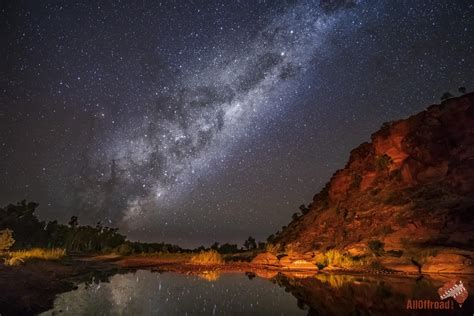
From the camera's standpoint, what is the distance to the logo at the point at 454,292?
16.4 m

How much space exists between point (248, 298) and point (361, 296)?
17.9 ft

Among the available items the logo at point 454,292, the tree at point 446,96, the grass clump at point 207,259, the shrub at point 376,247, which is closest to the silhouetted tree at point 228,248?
the grass clump at point 207,259

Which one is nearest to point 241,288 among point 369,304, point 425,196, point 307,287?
point 307,287

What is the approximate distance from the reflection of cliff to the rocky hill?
1039cm

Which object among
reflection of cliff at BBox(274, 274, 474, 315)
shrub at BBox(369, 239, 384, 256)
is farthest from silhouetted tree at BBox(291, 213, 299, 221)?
reflection of cliff at BBox(274, 274, 474, 315)

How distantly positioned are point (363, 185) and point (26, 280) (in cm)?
5457

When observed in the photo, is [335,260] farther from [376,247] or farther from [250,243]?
[250,243]

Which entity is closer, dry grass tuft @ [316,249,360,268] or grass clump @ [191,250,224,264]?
dry grass tuft @ [316,249,360,268]

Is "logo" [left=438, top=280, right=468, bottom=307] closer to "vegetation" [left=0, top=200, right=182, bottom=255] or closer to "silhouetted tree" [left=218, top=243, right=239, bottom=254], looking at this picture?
"vegetation" [left=0, top=200, right=182, bottom=255]

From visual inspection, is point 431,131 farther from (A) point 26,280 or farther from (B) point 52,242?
(B) point 52,242

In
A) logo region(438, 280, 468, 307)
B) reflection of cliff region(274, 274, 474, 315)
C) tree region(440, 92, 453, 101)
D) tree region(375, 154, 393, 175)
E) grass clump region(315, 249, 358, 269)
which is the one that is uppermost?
tree region(440, 92, 453, 101)

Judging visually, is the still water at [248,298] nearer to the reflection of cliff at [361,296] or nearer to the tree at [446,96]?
the reflection of cliff at [361,296]

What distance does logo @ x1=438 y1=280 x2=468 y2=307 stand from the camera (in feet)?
53.9

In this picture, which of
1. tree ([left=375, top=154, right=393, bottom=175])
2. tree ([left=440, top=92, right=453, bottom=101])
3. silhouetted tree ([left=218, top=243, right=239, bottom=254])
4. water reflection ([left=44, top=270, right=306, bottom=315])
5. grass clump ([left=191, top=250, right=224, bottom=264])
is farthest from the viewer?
silhouetted tree ([left=218, top=243, right=239, bottom=254])
